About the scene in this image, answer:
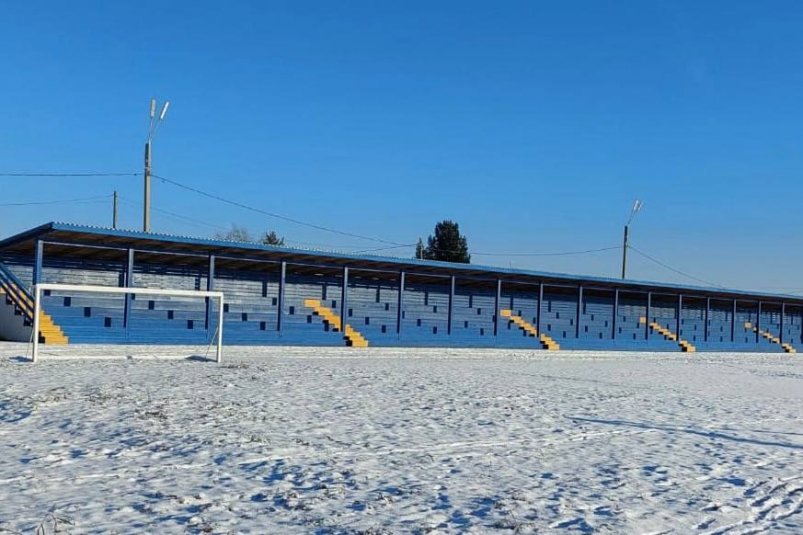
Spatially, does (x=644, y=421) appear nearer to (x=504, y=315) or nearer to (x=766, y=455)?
(x=766, y=455)

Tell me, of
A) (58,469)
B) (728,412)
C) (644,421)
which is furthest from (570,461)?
(728,412)

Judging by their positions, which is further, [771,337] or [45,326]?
[771,337]

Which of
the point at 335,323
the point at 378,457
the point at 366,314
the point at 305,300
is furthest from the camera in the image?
the point at 366,314

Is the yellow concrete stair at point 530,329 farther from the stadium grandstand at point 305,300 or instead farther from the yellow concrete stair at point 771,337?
the yellow concrete stair at point 771,337

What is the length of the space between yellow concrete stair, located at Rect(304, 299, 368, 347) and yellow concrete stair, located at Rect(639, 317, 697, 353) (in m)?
20.1

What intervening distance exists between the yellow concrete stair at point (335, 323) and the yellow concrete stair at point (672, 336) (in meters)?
20.1

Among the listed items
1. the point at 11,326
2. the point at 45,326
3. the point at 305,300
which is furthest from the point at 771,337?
A: the point at 11,326

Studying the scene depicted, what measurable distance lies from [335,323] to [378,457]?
2253cm

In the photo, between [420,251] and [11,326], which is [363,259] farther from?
[420,251]

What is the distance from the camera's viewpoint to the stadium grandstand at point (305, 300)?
23219 millimetres

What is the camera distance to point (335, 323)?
2992 cm

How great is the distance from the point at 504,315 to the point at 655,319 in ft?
40.1

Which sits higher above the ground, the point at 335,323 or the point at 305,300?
the point at 305,300

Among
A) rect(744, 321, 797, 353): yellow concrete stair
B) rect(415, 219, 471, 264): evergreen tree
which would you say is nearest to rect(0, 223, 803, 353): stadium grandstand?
rect(744, 321, 797, 353): yellow concrete stair
